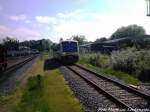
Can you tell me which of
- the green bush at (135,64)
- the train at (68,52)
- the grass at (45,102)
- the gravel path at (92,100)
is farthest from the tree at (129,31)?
the gravel path at (92,100)

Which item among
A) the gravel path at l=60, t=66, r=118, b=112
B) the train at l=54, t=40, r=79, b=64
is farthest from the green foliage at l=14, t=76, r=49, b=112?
the train at l=54, t=40, r=79, b=64

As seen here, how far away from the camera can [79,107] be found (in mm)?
11883

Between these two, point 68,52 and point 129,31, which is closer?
point 68,52

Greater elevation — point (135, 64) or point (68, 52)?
point (68, 52)

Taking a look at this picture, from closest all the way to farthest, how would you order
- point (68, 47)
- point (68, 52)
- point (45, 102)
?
point (45, 102) < point (68, 52) < point (68, 47)

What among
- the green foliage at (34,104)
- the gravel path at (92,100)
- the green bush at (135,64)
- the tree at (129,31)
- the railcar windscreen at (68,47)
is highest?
the tree at (129,31)

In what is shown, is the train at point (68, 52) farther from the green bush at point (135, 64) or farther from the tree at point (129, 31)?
the tree at point (129, 31)

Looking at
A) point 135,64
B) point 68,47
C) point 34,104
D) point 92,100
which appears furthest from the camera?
point 68,47

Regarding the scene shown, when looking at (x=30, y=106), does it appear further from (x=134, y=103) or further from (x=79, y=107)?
(x=134, y=103)

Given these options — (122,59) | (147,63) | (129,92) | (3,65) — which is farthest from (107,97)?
(3,65)

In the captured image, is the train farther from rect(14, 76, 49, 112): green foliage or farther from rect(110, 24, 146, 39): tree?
rect(110, 24, 146, 39): tree

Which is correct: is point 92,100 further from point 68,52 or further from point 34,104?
point 68,52

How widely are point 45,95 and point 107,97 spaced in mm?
3483

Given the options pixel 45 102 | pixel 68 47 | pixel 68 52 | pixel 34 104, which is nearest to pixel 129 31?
pixel 68 47
